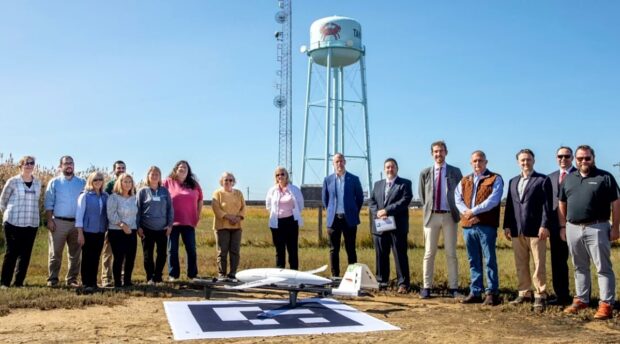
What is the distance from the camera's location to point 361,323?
21.2ft

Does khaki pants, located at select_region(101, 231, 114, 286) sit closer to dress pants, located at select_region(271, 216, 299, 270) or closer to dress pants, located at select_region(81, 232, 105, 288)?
dress pants, located at select_region(81, 232, 105, 288)

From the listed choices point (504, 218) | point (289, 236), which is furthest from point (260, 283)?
point (504, 218)

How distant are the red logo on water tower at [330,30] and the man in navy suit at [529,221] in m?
26.2

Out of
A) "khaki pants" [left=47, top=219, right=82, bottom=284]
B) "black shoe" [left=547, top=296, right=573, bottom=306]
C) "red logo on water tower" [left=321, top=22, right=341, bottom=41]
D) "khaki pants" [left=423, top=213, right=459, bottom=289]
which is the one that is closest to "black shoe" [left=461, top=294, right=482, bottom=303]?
"khaki pants" [left=423, top=213, right=459, bottom=289]

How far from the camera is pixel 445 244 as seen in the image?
323 inches

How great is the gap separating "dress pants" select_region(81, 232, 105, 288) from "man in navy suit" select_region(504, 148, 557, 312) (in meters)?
5.92

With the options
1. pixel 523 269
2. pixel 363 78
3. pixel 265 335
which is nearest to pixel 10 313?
pixel 265 335

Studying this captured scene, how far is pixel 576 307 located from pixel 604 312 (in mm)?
386

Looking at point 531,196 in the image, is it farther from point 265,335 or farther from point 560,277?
point 265,335

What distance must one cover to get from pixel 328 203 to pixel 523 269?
328 centimetres

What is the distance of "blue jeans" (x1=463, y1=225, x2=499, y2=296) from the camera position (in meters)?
7.62

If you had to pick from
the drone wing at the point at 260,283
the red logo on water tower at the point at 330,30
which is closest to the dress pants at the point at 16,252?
the drone wing at the point at 260,283

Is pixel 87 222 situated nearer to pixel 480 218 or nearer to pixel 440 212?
pixel 440 212

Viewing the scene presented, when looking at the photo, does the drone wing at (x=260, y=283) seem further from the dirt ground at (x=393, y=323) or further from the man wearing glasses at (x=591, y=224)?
the man wearing glasses at (x=591, y=224)
